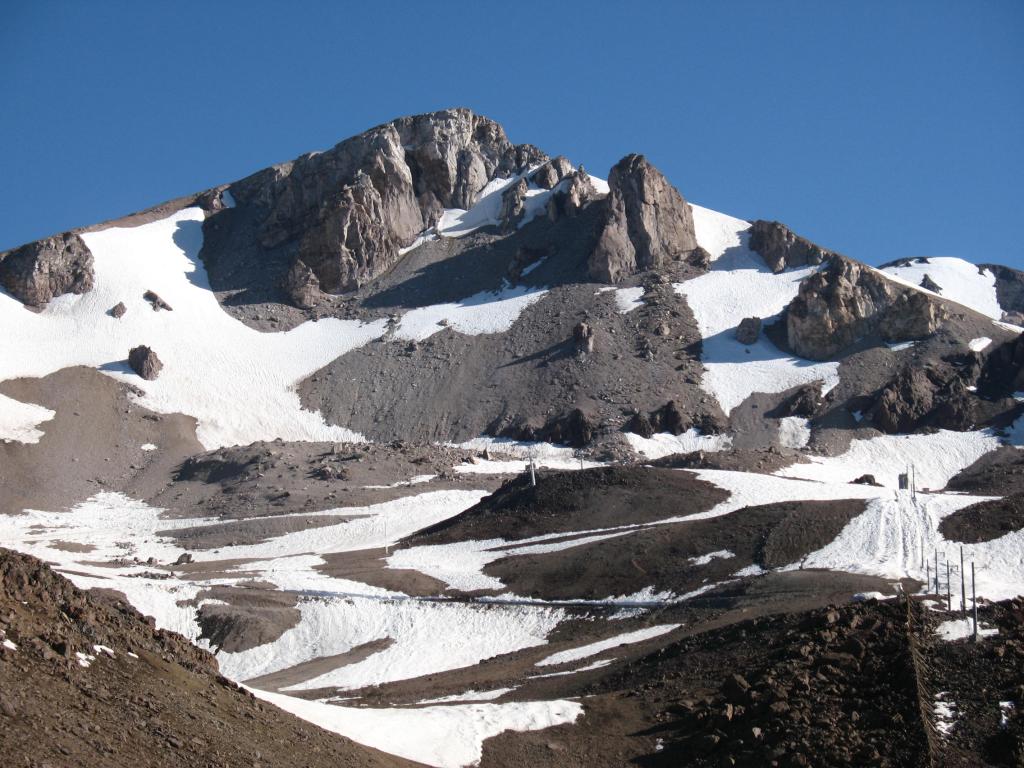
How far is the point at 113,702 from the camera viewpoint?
20.1 meters

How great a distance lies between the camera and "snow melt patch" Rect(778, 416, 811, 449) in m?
108

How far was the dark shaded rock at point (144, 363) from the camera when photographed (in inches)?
4995

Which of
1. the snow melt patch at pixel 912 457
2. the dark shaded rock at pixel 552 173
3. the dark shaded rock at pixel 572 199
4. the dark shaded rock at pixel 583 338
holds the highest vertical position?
the dark shaded rock at pixel 552 173

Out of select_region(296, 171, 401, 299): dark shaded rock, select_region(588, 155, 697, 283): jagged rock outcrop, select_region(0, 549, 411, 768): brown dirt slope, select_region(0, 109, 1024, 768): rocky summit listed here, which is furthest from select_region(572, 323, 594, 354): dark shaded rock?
select_region(0, 549, 411, 768): brown dirt slope

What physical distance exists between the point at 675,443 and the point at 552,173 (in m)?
64.9

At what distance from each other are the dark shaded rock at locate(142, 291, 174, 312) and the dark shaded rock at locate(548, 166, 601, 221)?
5108 cm

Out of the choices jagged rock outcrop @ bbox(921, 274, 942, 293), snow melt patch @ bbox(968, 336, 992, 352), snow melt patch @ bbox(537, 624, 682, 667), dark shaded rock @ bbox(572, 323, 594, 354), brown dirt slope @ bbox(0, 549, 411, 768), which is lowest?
snow melt patch @ bbox(537, 624, 682, 667)

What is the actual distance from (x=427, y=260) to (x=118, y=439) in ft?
173

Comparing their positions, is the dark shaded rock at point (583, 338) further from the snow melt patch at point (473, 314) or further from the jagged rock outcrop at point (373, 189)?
the jagged rock outcrop at point (373, 189)

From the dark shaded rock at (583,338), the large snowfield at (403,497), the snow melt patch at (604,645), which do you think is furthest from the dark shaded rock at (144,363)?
the snow melt patch at (604,645)

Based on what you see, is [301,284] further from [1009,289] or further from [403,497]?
[1009,289]

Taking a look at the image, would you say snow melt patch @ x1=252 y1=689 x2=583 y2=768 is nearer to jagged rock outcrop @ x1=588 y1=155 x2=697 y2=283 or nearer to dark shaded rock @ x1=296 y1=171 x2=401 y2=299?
jagged rock outcrop @ x1=588 y1=155 x2=697 y2=283

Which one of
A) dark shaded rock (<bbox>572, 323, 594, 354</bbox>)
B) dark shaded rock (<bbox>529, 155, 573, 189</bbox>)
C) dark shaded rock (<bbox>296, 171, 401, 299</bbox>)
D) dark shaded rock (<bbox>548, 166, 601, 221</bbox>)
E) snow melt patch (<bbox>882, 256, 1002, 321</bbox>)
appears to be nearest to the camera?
dark shaded rock (<bbox>572, 323, 594, 354</bbox>)

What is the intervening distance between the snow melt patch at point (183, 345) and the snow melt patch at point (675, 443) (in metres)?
31.7
